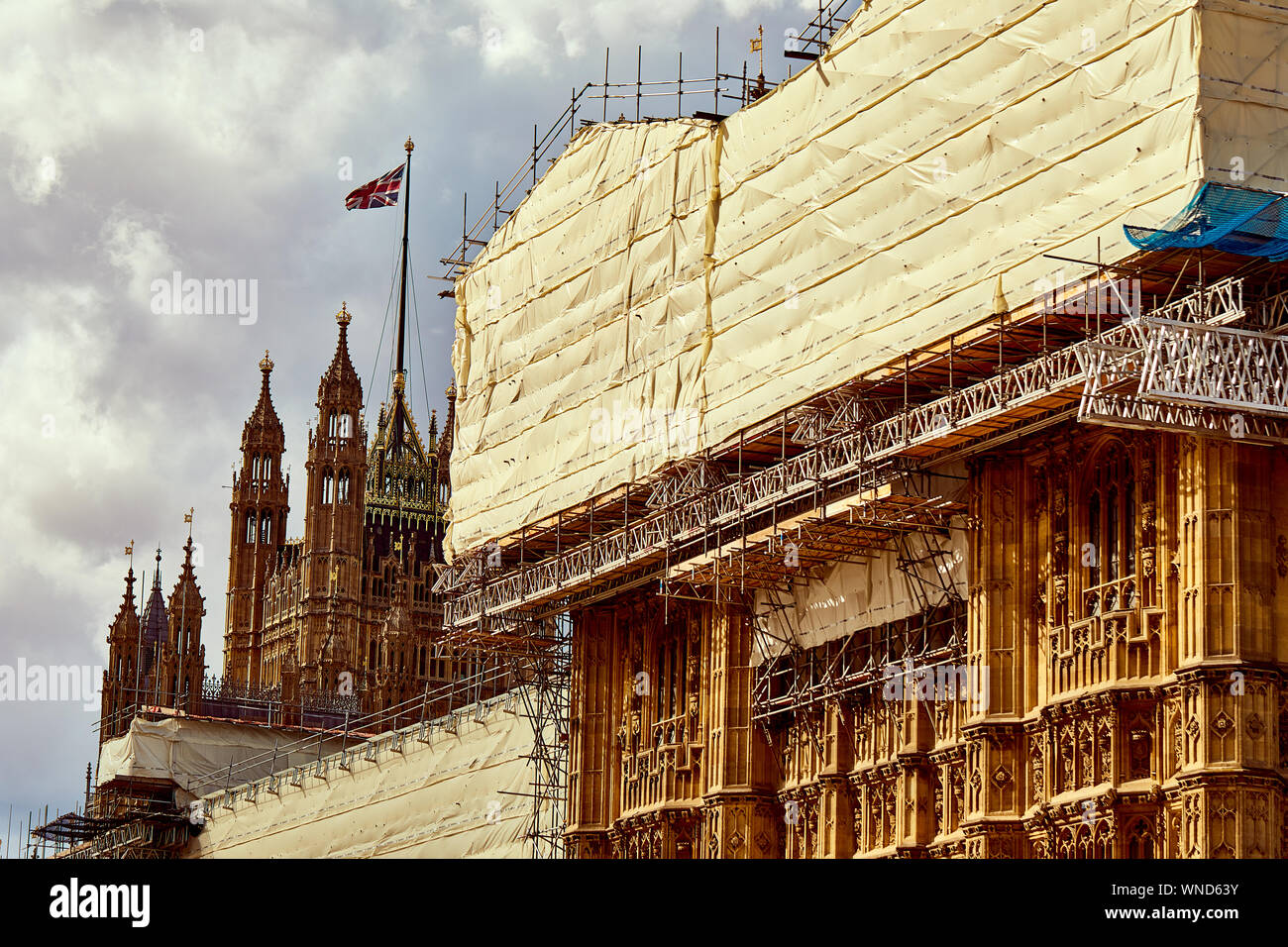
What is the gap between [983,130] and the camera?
47.0 meters

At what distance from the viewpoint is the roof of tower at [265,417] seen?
130000 millimetres

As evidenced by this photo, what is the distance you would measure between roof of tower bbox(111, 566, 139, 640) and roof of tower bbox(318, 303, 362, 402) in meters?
14.2

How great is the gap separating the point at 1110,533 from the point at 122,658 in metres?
90.0

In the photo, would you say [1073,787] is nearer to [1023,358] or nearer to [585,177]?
[1023,358]

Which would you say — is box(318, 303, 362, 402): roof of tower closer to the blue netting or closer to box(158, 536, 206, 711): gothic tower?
box(158, 536, 206, 711): gothic tower

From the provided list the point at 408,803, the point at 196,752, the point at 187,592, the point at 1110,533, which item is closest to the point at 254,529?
the point at 187,592

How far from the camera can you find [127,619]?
12912cm

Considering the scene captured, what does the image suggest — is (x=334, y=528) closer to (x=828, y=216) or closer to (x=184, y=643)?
(x=184, y=643)

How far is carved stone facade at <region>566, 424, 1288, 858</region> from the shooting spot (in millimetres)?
41531

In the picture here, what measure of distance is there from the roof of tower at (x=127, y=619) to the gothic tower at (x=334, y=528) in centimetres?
909
